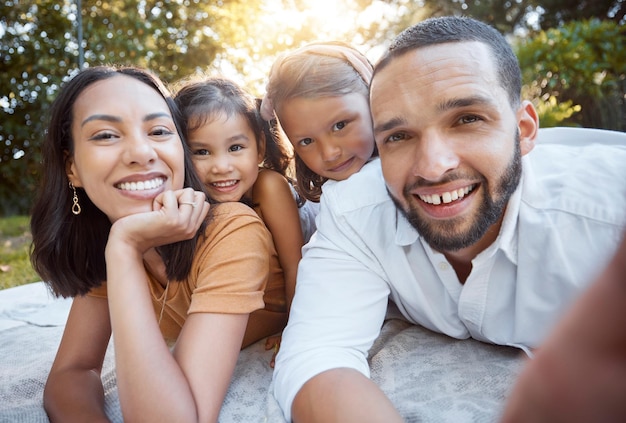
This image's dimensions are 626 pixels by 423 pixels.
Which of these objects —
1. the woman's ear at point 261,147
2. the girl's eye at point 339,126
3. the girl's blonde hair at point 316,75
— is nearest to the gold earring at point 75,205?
the woman's ear at point 261,147

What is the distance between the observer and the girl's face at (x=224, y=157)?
2.66m

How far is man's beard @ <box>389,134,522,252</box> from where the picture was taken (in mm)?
1867

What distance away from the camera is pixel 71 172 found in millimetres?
2273

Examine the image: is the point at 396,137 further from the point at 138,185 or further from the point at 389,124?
the point at 138,185

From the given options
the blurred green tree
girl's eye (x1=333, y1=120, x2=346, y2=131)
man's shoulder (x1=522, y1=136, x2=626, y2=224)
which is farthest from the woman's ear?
the blurred green tree

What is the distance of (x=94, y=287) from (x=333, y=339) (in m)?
1.14

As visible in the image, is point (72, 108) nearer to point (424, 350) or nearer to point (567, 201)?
point (424, 350)

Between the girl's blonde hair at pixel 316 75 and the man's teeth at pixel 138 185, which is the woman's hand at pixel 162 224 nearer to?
the man's teeth at pixel 138 185

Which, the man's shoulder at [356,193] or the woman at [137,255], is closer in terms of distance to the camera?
the woman at [137,255]

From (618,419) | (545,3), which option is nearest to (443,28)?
(618,419)

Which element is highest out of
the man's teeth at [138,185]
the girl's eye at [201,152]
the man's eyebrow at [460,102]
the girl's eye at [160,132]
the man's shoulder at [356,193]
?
the man's eyebrow at [460,102]

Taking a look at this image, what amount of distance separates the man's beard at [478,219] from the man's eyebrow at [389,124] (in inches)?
9.1

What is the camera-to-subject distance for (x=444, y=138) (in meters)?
1.80

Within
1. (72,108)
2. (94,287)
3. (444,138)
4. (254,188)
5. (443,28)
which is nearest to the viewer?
(444,138)
